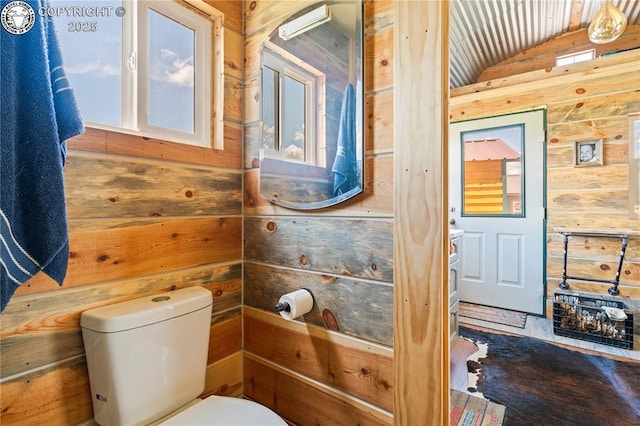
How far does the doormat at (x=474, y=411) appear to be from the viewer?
5.03 ft

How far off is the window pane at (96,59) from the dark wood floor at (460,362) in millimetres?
2192

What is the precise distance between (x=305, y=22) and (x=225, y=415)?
140 centimetres

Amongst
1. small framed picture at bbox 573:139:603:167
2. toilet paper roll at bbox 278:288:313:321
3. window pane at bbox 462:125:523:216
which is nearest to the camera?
toilet paper roll at bbox 278:288:313:321

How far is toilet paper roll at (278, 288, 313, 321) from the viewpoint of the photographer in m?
1.10

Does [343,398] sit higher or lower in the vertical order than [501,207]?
lower

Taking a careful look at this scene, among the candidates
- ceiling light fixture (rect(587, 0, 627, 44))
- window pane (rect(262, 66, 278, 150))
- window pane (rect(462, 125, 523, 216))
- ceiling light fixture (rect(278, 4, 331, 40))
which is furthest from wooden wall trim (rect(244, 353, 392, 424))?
window pane (rect(462, 125, 523, 216))

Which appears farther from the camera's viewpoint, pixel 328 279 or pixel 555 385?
pixel 555 385

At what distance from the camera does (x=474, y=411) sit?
1.61 m

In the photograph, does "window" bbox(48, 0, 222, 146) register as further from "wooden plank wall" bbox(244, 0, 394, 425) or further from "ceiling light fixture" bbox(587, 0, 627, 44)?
"ceiling light fixture" bbox(587, 0, 627, 44)

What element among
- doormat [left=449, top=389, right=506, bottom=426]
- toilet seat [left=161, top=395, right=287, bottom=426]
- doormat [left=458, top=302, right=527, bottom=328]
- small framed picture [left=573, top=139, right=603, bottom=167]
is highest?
small framed picture [left=573, top=139, right=603, bottom=167]

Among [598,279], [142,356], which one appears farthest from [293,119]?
[598,279]

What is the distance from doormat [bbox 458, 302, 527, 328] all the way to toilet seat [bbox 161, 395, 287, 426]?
2.55 m

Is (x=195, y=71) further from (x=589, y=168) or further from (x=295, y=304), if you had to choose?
(x=589, y=168)

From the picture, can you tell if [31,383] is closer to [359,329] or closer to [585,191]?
[359,329]
